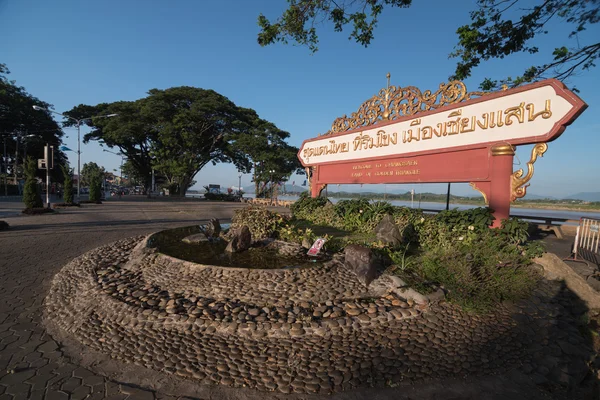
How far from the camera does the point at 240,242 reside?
6.36m

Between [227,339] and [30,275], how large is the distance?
517cm

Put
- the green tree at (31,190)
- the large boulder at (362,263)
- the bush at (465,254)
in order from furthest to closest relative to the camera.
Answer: the green tree at (31,190)
the large boulder at (362,263)
the bush at (465,254)

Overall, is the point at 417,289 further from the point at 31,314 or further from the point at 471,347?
the point at 31,314

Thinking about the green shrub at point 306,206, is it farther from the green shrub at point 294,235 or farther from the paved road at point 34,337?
the paved road at point 34,337

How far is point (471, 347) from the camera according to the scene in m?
3.20

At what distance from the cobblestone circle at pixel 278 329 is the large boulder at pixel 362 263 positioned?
0.16 m

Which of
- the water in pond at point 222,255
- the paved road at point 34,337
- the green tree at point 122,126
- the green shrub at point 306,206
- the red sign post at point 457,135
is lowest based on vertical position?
the paved road at point 34,337

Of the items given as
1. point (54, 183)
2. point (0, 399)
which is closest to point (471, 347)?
point (0, 399)

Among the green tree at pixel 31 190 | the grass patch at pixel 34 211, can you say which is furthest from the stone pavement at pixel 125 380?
the green tree at pixel 31 190

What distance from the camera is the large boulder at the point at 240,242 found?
20.6ft

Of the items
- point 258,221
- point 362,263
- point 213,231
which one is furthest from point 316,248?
point 213,231

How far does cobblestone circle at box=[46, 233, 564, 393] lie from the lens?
278 cm

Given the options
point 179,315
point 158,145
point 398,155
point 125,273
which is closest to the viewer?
point 179,315

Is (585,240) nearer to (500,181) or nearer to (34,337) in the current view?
(500,181)
